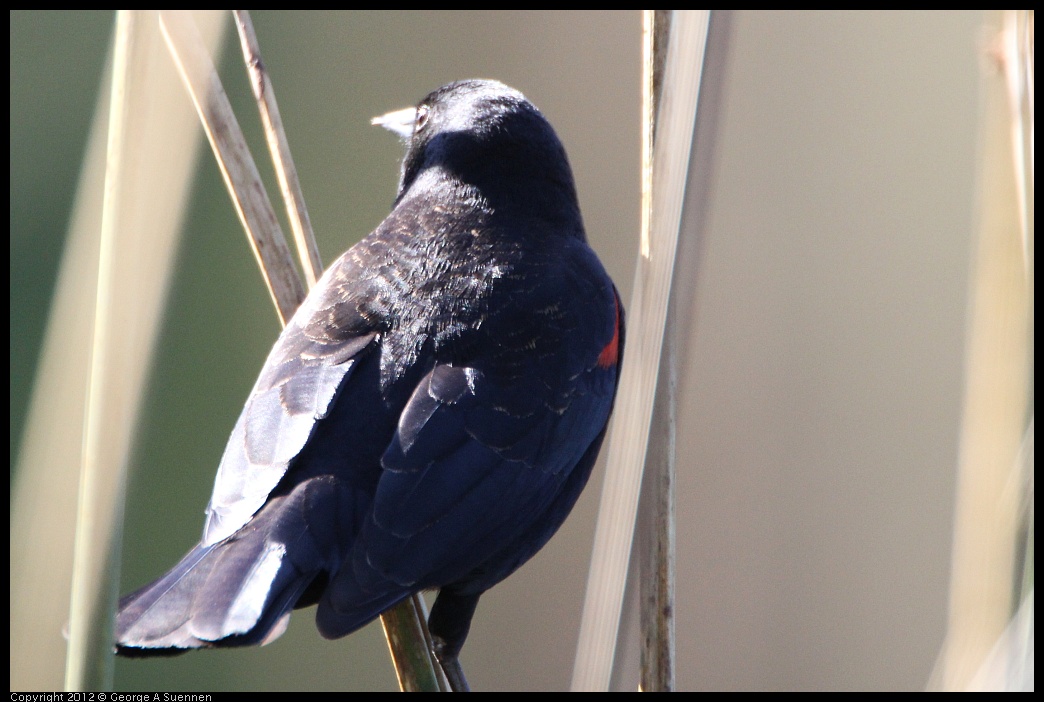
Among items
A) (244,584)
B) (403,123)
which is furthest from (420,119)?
(244,584)

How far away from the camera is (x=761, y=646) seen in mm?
4039

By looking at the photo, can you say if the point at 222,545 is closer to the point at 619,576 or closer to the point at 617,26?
the point at 619,576

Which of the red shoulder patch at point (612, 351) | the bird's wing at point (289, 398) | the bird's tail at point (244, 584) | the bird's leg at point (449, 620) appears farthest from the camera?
the red shoulder patch at point (612, 351)

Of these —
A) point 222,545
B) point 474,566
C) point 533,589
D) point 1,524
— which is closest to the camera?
point 1,524

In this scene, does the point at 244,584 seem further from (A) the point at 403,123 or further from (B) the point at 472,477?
(A) the point at 403,123

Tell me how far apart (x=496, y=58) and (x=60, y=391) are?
355 centimetres

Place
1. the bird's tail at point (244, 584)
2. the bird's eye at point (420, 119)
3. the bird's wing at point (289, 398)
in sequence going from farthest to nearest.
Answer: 1. the bird's eye at point (420, 119)
2. the bird's wing at point (289, 398)
3. the bird's tail at point (244, 584)

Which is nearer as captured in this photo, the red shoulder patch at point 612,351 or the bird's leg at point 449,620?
the bird's leg at point 449,620

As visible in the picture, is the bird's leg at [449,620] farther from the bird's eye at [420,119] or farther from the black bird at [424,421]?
the bird's eye at [420,119]

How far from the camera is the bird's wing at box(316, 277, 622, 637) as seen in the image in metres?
1.80

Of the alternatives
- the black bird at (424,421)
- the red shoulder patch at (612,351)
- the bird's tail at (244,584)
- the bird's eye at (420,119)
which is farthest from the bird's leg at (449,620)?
the bird's eye at (420,119)

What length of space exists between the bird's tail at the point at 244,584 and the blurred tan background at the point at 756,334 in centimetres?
218

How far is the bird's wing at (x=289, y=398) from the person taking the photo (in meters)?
1.87

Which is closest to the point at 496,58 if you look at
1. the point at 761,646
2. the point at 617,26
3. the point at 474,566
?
the point at 617,26
